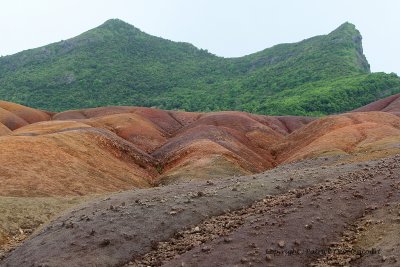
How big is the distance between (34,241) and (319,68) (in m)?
179

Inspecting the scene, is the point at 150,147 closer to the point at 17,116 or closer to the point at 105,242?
the point at 17,116

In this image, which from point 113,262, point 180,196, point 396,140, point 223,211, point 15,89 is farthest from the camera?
point 15,89

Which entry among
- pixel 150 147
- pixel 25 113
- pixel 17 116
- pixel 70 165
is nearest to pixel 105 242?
pixel 70 165

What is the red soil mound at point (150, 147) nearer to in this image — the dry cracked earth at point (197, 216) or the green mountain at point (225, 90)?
the dry cracked earth at point (197, 216)

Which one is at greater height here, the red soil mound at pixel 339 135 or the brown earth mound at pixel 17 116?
the brown earth mound at pixel 17 116

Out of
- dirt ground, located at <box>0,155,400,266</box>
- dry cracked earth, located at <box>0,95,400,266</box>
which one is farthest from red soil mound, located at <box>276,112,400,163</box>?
dirt ground, located at <box>0,155,400,266</box>

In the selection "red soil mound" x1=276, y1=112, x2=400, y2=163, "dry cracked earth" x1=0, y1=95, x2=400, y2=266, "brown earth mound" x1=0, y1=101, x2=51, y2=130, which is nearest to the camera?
"dry cracked earth" x1=0, y1=95, x2=400, y2=266

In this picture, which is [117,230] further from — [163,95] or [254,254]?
[163,95]

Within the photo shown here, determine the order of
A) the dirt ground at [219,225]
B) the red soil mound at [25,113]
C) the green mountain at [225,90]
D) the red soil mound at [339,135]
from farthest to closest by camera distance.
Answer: the green mountain at [225,90], the red soil mound at [25,113], the red soil mound at [339,135], the dirt ground at [219,225]

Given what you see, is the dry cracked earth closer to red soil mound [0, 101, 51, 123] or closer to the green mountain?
red soil mound [0, 101, 51, 123]

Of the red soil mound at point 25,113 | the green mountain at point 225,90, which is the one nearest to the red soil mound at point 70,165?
the red soil mound at point 25,113

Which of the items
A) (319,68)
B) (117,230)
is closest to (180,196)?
(117,230)

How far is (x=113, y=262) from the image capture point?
21156 millimetres

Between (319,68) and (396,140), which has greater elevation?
(319,68)
